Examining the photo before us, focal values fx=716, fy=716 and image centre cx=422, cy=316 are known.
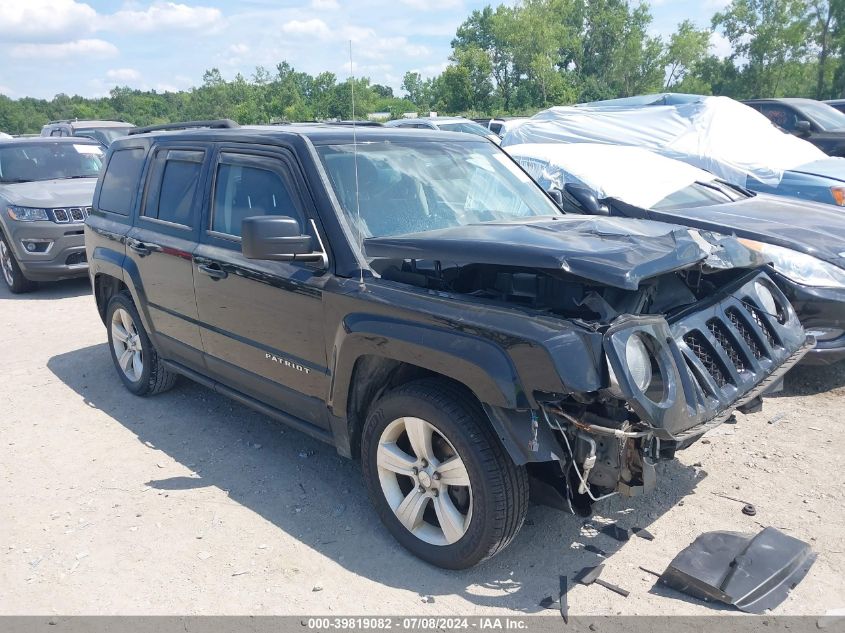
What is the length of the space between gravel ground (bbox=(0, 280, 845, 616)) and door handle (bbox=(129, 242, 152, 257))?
116 cm

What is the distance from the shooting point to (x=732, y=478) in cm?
387

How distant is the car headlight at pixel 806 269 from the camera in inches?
185

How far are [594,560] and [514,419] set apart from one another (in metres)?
0.95

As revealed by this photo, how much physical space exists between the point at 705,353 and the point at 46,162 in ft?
33.0

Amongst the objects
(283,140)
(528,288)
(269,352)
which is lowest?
(269,352)

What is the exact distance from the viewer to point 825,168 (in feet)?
27.6

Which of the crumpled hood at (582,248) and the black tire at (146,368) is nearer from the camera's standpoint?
the crumpled hood at (582,248)

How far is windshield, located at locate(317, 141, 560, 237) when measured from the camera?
3.68m

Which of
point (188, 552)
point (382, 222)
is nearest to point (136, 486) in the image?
point (188, 552)

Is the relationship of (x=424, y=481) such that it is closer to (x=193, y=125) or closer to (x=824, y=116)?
(x=193, y=125)

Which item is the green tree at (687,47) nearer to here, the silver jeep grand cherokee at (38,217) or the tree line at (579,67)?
the tree line at (579,67)

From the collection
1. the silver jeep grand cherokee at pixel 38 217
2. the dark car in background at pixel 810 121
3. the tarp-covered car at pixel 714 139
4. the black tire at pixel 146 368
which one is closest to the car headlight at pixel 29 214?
the silver jeep grand cherokee at pixel 38 217

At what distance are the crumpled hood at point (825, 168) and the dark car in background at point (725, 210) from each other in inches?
84.1
